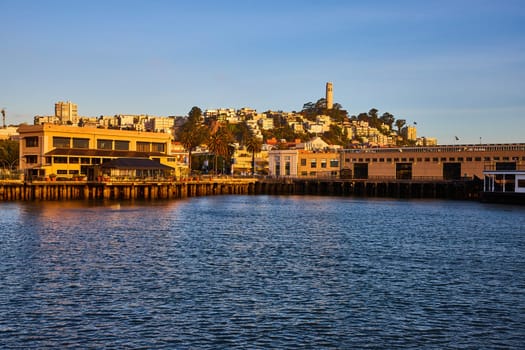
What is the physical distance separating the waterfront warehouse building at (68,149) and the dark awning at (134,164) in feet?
9.92

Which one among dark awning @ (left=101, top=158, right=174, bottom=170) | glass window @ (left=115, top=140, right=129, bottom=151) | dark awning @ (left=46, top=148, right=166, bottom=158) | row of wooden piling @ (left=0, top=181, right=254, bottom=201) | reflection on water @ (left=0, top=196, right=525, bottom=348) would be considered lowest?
reflection on water @ (left=0, top=196, right=525, bottom=348)

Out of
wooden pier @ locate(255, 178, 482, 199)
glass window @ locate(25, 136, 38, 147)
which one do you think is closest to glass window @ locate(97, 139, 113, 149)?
glass window @ locate(25, 136, 38, 147)

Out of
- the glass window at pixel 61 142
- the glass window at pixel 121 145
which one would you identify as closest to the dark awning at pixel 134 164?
the glass window at pixel 121 145

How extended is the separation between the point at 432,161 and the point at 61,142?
247ft

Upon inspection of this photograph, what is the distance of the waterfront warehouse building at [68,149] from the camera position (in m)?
108

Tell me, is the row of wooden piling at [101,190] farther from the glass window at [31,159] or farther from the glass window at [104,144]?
the glass window at [31,159]

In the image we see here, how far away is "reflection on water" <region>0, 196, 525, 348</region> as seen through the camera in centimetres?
2466

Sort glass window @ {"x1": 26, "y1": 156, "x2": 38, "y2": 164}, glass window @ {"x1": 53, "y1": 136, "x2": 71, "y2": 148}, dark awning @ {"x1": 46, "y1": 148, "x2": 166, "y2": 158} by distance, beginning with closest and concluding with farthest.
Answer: dark awning @ {"x1": 46, "y1": 148, "x2": 166, "y2": 158}
glass window @ {"x1": 26, "y1": 156, "x2": 38, "y2": 164}
glass window @ {"x1": 53, "y1": 136, "x2": 71, "y2": 148}

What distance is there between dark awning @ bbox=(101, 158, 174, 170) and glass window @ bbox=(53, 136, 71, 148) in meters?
7.85

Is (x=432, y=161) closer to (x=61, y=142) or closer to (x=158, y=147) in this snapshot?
(x=158, y=147)

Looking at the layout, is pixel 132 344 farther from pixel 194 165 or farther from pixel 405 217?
pixel 194 165

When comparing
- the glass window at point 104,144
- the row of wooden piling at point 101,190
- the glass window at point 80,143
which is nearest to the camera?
the row of wooden piling at point 101,190

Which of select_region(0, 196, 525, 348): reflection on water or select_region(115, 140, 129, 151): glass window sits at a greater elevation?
select_region(115, 140, 129, 151): glass window

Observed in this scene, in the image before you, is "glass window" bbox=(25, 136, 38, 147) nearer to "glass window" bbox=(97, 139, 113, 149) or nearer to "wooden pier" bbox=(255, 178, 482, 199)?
"glass window" bbox=(97, 139, 113, 149)
